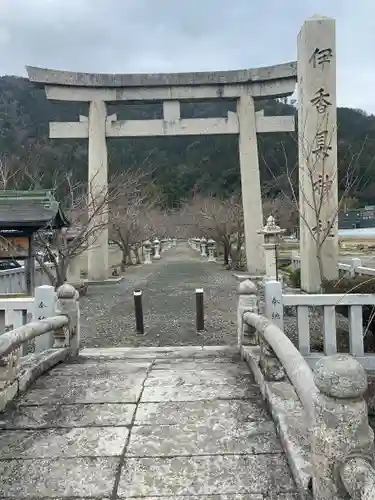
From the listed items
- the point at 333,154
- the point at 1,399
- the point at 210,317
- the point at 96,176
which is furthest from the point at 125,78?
the point at 1,399

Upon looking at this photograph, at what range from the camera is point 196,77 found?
1662 centimetres

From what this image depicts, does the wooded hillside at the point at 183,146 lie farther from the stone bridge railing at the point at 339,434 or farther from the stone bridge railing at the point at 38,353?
the stone bridge railing at the point at 339,434

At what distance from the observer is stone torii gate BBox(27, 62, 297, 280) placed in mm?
16406

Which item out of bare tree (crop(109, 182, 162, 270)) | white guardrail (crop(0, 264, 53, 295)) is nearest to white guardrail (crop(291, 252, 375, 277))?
white guardrail (crop(0, 264, 53, 295))

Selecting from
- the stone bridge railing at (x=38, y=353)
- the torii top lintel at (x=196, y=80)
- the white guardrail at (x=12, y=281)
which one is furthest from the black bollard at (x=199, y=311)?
the torii top lintel at (x=196, y=80)

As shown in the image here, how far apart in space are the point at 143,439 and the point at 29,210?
827cm

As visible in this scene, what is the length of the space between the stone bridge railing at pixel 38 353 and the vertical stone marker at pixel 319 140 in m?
7.05

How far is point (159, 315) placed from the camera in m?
9.79

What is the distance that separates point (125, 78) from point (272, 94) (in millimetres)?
5410

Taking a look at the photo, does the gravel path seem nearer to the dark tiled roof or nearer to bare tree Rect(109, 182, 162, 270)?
the dark tiled roof

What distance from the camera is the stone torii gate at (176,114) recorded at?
1641 centimetres

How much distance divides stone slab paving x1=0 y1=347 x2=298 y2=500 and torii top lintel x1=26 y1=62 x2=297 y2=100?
45.9ft

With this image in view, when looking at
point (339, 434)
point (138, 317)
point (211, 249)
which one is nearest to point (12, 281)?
point (138, 317)

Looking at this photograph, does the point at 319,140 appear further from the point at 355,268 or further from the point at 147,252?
the point at 147,252
